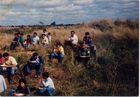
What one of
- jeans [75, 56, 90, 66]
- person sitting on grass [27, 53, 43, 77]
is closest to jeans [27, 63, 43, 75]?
person sitting on grass [27, 53, 43, 77]

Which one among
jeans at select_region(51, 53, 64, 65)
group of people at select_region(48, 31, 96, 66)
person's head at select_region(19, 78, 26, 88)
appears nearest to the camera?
person's head at select_region(19, 78, 26, 88)

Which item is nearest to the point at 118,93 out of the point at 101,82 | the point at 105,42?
the point at 101,82

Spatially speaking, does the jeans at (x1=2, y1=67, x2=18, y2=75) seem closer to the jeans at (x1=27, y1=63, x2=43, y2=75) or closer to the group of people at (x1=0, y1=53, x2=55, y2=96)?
the group of people at (x1=0, y1=53, x2=55, y2=96)

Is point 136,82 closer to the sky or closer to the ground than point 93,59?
closer to the ground

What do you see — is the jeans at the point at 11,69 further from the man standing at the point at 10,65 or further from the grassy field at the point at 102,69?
the grassy field at the point at 102,69

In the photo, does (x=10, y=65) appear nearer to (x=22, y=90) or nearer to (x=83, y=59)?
(x=22, y=90)

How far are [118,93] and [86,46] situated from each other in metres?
2.41

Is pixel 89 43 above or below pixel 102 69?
above

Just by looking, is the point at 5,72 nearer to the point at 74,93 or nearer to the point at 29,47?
the point at 29,47

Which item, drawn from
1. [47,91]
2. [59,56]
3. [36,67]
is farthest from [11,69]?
[59,56]

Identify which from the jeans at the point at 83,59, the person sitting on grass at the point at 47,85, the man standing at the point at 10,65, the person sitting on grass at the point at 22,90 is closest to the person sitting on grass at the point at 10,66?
the man standing at the point at 10,65

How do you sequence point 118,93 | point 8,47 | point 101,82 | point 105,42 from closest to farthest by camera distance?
point 118,93 < point 101,82 < point 105,42 < point 8,47

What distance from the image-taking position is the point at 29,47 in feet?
27.0

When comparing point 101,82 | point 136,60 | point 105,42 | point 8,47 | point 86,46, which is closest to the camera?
point 101,82
